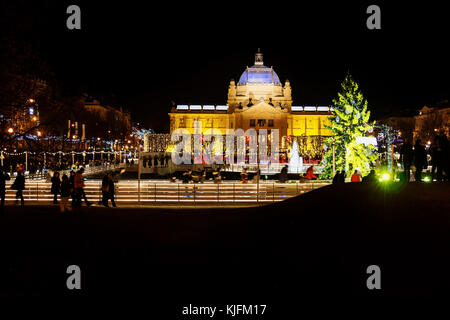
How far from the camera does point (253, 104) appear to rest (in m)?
103

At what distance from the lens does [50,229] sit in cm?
1170

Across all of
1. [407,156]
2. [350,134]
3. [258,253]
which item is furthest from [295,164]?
[258,253]

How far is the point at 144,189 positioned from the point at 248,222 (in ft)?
47.3

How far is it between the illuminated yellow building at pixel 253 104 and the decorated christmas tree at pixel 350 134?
6816 cm

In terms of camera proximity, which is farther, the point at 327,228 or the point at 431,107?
the point at 431,107

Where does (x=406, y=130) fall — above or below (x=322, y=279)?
above

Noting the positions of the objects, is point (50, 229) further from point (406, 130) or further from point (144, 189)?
point (406, 130)

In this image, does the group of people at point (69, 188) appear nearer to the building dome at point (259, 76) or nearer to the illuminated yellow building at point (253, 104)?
the illuminated yellow building at point (253, 104)

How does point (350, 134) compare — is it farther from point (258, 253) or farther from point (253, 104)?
point (253, 104)

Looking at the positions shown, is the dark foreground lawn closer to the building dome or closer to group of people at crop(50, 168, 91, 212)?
group of people at crop(50, 168, 91, 212)

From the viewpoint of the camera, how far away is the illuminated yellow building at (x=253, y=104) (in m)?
107

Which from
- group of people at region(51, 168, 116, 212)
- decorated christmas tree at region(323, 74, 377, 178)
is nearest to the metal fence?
group of people at region(51, 168, 116, 212)

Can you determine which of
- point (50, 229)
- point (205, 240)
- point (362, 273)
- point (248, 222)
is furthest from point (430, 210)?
point (50, 229)
